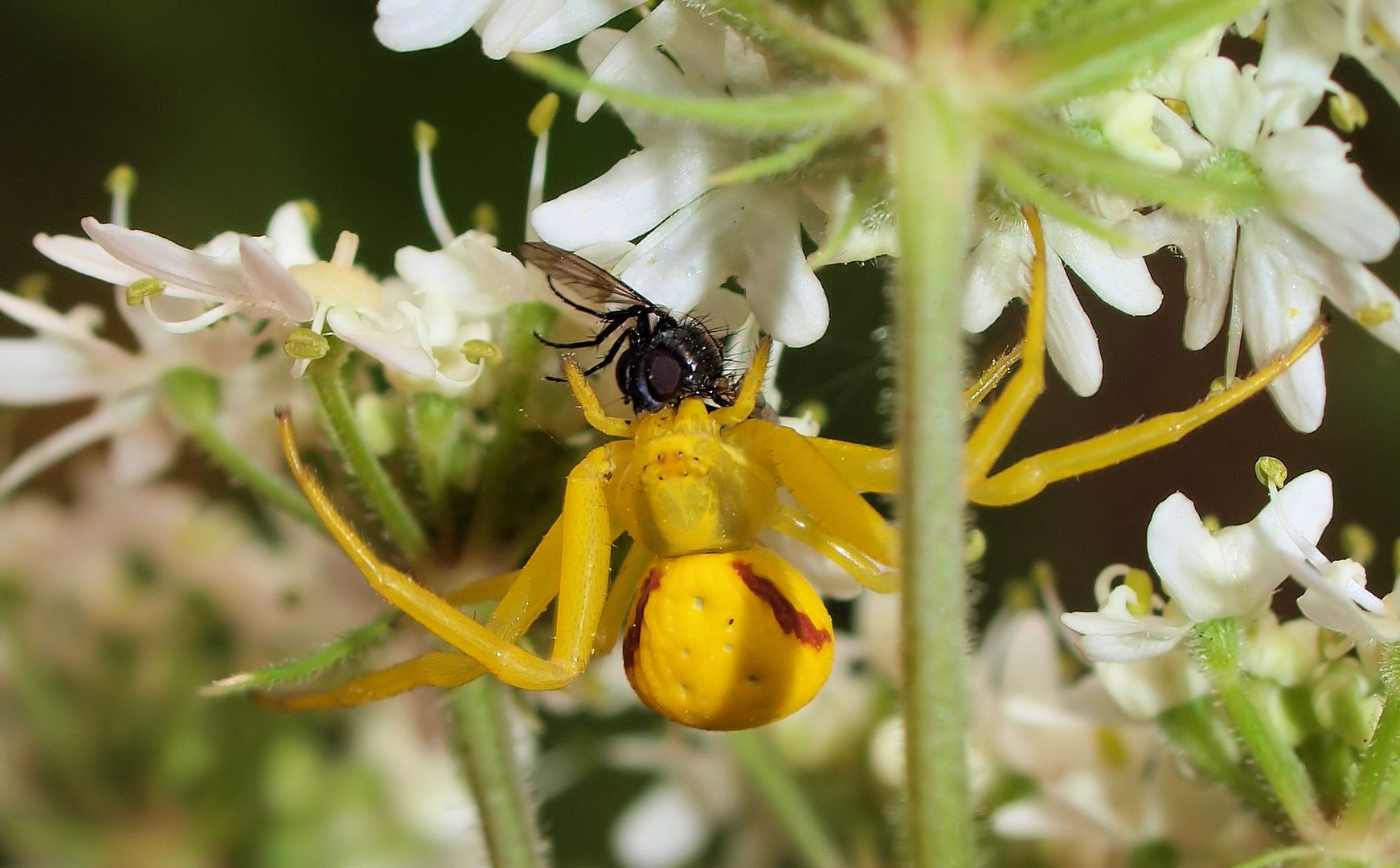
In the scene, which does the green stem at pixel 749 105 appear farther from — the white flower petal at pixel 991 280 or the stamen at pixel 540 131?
the stamen at pixel 540 131

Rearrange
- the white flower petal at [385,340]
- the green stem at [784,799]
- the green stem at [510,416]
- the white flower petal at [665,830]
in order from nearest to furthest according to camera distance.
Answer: the white flower petal at [385,340], the green stem at [510,416], the green stem at [784,799], the white flower petal at [665,830]

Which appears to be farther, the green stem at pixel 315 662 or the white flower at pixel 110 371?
the white flower at pixel 110 371

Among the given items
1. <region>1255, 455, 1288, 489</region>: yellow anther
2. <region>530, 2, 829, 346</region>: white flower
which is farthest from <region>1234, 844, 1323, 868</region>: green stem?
<region>530, 2, 829, 346</region>: white flower

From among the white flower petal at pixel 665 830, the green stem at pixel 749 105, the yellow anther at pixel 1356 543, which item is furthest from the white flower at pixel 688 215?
the white flower petal at pixel 665 830

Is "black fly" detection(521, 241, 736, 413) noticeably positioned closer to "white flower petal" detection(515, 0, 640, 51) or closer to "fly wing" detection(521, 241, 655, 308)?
"fly wing" detection(521, 241, 655, 308)

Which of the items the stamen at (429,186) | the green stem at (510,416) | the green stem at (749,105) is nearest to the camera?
the green stem at (749,105)

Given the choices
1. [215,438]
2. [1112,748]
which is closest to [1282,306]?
[1112,748]
